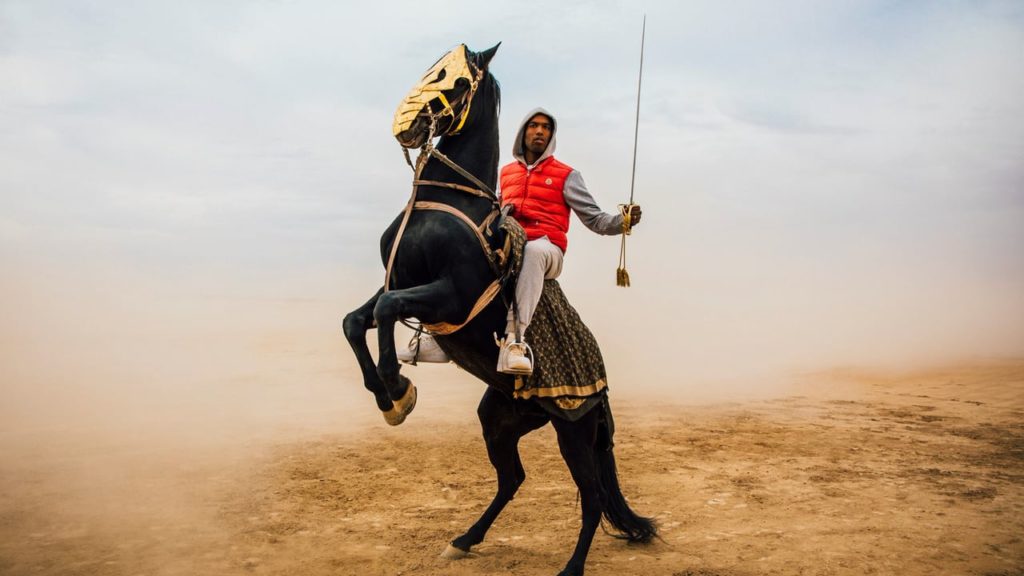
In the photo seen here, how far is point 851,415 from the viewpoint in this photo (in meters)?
11.0

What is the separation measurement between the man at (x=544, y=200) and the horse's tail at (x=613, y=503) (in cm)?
121

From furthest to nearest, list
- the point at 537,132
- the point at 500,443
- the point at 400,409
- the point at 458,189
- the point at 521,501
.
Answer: the point at 521,501 < the point at 500,443 < the point at 537,132 < the point at 458,189 < the point at 400,409

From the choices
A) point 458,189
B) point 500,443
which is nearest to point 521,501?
point 500,443

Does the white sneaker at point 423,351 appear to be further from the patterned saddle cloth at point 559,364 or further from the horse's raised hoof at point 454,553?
the horse's raised hoof at point 454,553

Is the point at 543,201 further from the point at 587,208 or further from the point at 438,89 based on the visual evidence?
the point at 438,89

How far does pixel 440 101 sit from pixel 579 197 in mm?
1035

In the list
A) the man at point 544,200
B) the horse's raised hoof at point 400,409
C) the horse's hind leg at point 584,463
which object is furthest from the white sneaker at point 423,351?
the horse's hind leg at point 584,463

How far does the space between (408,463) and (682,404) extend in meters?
5.19

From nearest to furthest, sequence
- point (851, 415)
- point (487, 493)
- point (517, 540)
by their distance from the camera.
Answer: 1. point (517, 540)
2. point (487, 493)
3. point (851, 415)

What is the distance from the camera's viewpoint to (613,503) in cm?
546

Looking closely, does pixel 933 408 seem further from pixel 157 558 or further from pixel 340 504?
pixel 157 558

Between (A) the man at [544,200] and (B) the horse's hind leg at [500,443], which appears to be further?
(B) the horse's hind leg at [500,443]

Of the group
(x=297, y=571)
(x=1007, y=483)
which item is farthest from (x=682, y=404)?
(x=297, y=571)

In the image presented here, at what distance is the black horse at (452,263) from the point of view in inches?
163
